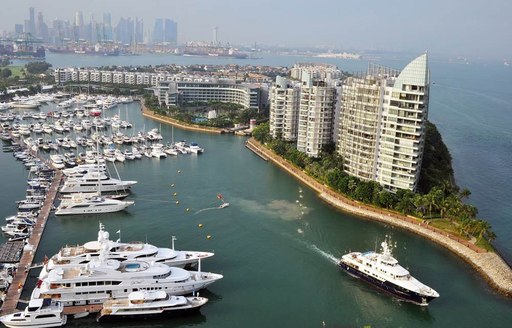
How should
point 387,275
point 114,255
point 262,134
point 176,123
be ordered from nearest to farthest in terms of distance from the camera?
point 114,255 < point 387,275 < point 262,134 < point 176,123

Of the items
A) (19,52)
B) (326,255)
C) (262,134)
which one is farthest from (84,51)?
(326,255)

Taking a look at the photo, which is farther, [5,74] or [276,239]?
[5,74]

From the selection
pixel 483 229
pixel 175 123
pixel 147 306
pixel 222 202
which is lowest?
pixel 147 306

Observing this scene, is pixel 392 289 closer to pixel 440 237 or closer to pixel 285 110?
Answer: pixel 440 237

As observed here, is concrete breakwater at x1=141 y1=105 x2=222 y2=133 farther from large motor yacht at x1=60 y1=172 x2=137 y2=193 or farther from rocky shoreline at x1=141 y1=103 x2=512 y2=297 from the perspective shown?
large motor yacht at x1=60 y1=172 x2=137 y2=193

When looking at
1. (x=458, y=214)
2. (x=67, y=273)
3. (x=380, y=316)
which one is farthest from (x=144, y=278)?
(x=458, y=214)

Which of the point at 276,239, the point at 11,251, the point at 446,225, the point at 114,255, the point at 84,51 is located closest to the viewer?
the point at 114,255

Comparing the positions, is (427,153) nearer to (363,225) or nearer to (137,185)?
(363,225)
